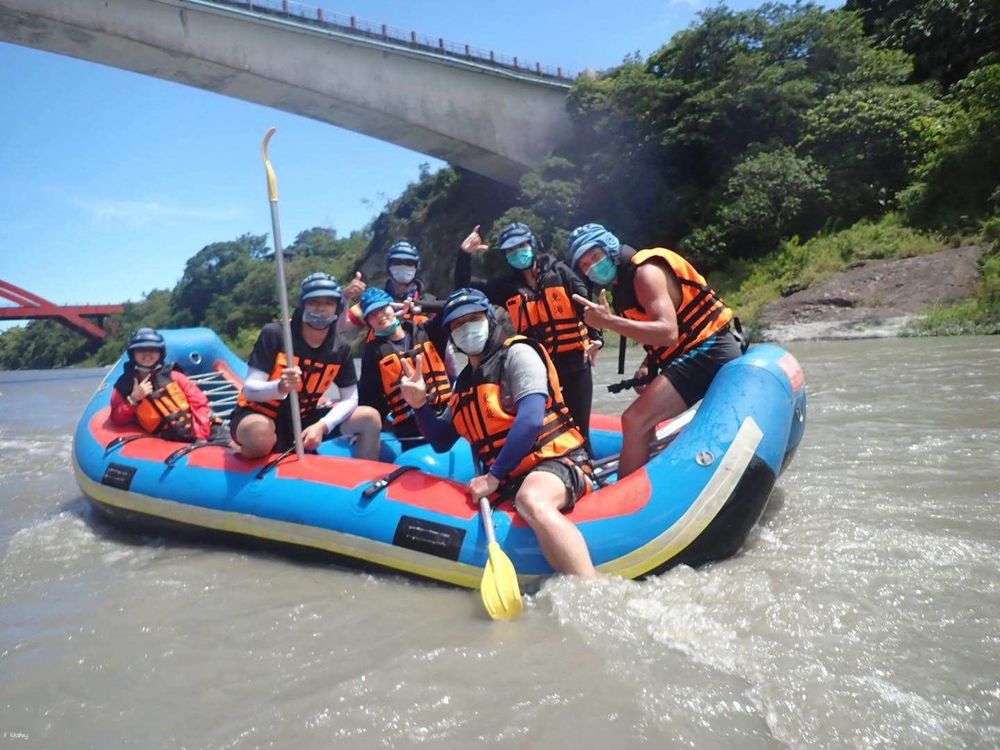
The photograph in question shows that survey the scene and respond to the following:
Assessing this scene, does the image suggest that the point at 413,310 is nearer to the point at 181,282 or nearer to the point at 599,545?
the point at 599,545

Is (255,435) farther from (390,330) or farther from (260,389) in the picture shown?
(390,330)

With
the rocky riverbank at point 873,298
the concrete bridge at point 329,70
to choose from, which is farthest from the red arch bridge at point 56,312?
the rocky riverbank at point 873,298

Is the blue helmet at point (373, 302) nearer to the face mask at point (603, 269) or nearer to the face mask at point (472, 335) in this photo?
the face mask at point (472, 335)

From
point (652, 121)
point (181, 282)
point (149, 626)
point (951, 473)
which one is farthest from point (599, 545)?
point (181, 282)

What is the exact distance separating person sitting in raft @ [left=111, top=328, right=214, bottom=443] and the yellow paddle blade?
2528mm

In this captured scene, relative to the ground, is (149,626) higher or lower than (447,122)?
lower

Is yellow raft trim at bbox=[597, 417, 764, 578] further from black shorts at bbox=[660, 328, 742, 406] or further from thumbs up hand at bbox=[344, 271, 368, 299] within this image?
thumbs up hand at bbox=[344, 271, 368, 299]

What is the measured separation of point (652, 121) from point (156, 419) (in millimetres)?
16866

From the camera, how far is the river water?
6.07ft

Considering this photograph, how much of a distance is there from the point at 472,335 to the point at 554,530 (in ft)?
2.57

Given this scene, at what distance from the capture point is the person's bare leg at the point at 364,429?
3861 mm

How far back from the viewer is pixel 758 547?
2947 millimetres

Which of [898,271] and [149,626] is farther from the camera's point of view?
[898,271]

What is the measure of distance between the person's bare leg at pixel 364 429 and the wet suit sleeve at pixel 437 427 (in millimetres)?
786
